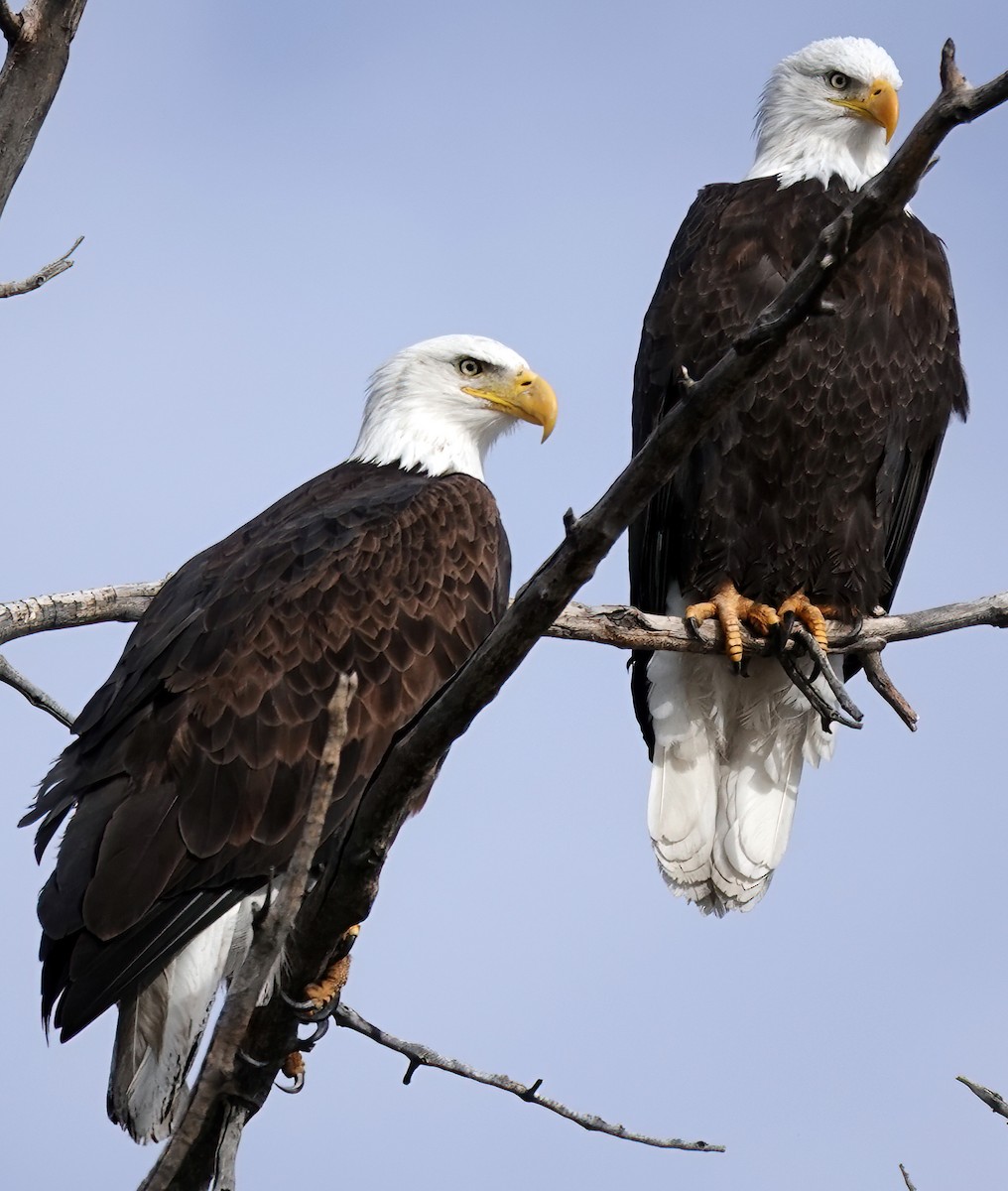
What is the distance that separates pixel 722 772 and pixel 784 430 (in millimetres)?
1390

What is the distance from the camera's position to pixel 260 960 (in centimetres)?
254

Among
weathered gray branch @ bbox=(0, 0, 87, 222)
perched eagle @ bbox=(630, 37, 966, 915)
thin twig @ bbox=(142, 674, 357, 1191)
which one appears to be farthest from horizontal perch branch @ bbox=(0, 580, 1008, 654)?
thin twig @ bbox=(142, 674, 357, 1191)

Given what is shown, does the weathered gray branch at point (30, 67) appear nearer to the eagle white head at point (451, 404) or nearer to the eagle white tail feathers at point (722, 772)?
the eagle white head at point (451, 404)

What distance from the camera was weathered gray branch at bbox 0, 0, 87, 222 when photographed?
3297mm

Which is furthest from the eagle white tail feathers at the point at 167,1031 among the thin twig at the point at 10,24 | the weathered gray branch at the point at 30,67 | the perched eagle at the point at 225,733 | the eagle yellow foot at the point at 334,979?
the thin twig at the point at 10,24

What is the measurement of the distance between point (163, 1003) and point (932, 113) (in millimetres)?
2602

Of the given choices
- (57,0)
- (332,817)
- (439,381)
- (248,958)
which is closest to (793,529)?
(439,381)

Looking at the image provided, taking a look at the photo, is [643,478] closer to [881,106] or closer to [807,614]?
[807,614]

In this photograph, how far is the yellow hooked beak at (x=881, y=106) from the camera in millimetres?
5805

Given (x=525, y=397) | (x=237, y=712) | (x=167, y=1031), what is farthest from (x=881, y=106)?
(x=167, y=1031)

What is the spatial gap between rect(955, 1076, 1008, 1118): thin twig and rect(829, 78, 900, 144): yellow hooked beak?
3.64 meters

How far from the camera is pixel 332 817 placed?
4.23 metres

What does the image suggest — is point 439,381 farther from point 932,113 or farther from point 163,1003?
point 932,113

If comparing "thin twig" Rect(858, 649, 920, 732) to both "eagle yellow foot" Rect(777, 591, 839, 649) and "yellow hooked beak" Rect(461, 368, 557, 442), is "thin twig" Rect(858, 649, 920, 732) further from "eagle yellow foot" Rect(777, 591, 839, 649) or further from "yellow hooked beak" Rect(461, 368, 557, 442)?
"yellow hooked beak" Rect(461, 368, 557, 442)
